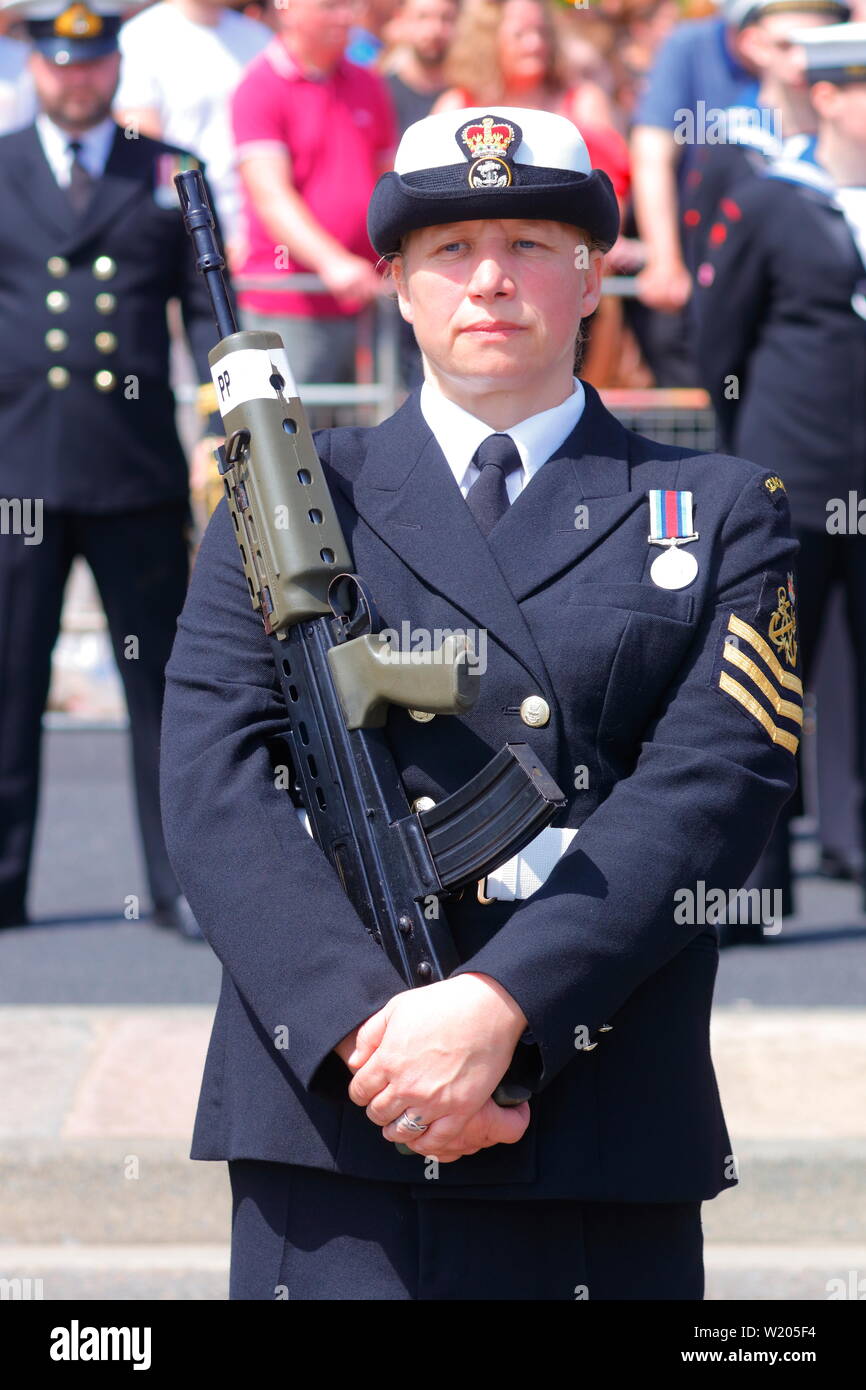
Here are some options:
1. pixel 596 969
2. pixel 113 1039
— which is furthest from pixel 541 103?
pixel 596 969

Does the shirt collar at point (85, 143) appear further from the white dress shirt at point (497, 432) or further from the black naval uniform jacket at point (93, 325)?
the white dress shirt at point (497, 432)

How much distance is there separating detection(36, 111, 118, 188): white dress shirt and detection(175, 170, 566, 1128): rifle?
3.65m

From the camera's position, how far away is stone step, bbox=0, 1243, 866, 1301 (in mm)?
4539

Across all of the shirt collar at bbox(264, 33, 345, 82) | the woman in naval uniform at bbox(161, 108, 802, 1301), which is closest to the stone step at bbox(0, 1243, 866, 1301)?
the woman in naval uniform at bbox(161, 108, 802, 1301)

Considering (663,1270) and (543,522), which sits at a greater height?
(543,522)

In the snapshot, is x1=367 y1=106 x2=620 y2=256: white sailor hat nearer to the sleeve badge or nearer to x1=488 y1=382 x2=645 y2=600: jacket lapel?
x1=488 y1=382 x2=645 y2=600: jacket lapel

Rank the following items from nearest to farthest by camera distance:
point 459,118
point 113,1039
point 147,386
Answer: point 459,118, point 113,1039, point 147,386

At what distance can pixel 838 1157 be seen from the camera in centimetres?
485

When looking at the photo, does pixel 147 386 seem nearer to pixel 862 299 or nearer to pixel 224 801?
pixel 862 299

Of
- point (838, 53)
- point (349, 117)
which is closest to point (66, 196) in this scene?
point (349, 117)

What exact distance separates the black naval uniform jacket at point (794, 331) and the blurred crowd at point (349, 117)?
102cm

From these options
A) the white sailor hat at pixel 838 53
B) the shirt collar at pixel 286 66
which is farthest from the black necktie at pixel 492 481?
the shirt collar at pixel 286 66

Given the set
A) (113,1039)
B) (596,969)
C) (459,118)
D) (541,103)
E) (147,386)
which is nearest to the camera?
(596,969)

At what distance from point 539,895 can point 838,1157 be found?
246 cm
